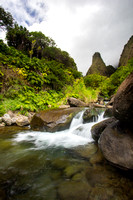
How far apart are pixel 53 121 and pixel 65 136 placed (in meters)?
1.21

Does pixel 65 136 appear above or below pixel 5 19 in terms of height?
below

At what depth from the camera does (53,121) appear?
5.16 meters

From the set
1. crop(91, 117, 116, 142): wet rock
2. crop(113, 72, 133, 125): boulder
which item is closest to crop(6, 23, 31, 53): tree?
crop(91, 117, 116, 142): wet rock

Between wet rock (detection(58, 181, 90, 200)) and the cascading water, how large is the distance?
181 cm

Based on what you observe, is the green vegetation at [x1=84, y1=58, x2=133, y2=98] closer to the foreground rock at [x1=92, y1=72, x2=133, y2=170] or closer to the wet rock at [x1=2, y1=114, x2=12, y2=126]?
the foreground rock at [x1=92, y1=72, x2=133, y2=170]

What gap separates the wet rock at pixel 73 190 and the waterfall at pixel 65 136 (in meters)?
1.81

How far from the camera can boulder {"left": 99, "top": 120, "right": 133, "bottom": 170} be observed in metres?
1.85

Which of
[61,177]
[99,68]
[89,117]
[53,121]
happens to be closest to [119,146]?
[61,177]

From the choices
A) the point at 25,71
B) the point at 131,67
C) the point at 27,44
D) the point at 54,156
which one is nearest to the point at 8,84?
the point at 25,71

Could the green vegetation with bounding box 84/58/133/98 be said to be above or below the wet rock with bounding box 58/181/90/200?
above

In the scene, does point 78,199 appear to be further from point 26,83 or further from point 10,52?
point 10,52

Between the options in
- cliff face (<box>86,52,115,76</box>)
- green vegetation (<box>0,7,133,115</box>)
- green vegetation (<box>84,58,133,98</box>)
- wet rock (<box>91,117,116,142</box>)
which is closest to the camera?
wet rock (<box>91,117,116,142</box>)

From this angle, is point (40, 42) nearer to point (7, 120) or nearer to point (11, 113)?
point (11, 113)

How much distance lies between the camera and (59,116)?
542 cm
